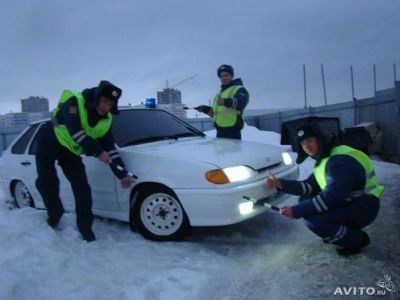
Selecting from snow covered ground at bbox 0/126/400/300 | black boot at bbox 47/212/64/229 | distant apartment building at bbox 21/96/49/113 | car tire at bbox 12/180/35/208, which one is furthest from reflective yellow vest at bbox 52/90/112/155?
distant apartment building at bbox 21/96/49/113

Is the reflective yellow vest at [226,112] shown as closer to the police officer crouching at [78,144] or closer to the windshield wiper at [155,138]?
the windshield wiper at [155,138]

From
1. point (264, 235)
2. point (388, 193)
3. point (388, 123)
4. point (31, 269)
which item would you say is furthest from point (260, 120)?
point (31, 269)

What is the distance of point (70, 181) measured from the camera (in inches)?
181

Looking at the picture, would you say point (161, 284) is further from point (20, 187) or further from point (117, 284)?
point (20, 187)

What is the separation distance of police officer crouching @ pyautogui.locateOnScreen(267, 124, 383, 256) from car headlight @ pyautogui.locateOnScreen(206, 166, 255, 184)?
0.59 metres

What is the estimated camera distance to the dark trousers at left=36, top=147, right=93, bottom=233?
449 centimetres

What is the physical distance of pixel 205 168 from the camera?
4.12m

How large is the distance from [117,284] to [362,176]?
227 centimetres

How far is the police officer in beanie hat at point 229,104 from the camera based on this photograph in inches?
246

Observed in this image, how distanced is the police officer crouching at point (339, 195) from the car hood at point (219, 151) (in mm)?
687

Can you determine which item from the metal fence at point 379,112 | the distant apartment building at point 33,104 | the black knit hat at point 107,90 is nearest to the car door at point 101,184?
the black knit hat at point 107,90

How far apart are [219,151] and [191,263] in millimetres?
1260
